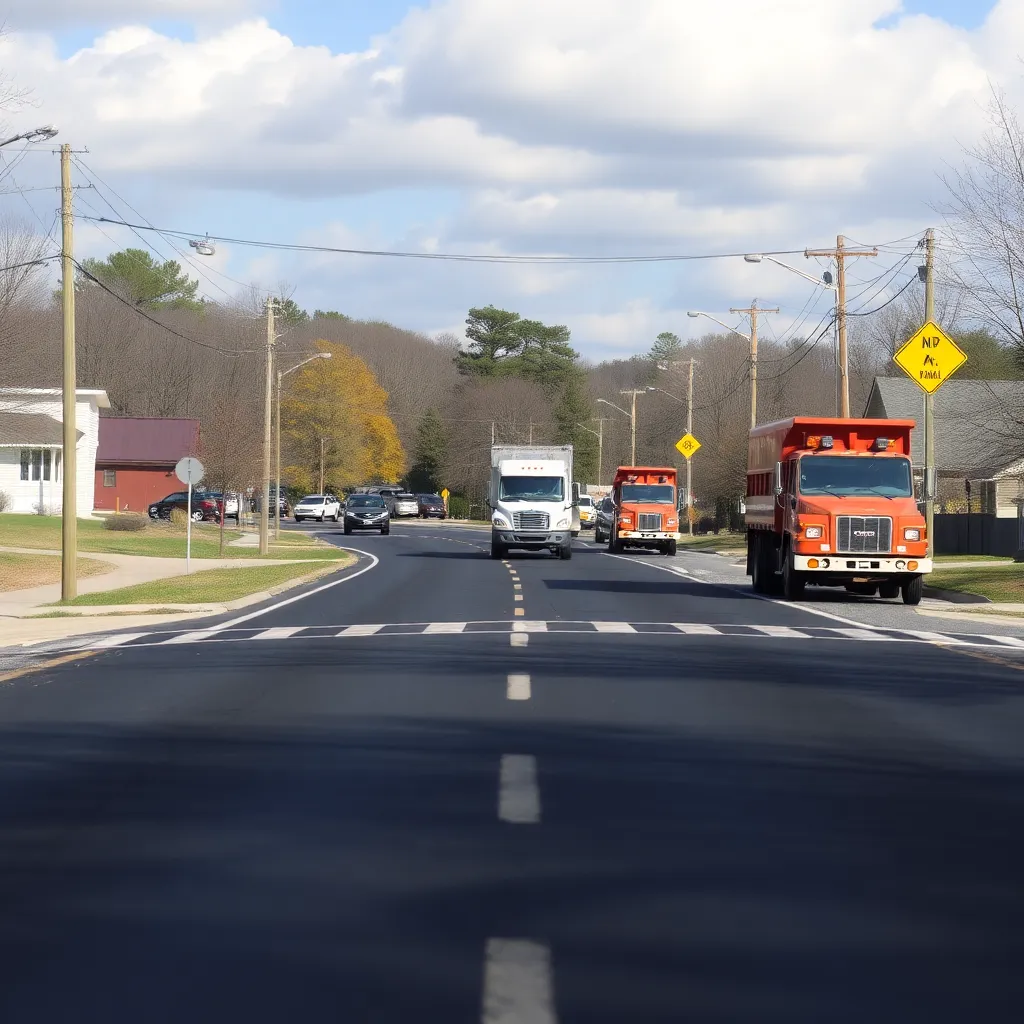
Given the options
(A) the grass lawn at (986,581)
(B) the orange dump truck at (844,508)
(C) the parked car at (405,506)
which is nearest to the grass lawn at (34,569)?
(B) the orange dump truck at (844,508)

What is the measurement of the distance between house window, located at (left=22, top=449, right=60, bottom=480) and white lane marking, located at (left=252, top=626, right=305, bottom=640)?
163ft

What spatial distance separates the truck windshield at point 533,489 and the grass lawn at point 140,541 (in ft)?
19.0

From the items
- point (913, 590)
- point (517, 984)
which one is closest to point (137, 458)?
point (913, 590)

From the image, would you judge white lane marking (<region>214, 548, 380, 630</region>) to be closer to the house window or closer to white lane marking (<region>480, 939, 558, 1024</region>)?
white lane marking (<region>480, 939, 558, 1024</region>)

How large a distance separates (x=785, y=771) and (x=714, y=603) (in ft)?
58.9

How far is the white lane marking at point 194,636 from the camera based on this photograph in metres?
19.3

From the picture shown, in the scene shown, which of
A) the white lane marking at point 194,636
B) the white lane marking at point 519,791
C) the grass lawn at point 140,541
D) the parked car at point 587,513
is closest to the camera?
the white lane marking at point 519,791

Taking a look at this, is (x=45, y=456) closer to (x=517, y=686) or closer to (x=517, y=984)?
(x=517, y=686)

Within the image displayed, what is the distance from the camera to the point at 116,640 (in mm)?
19625

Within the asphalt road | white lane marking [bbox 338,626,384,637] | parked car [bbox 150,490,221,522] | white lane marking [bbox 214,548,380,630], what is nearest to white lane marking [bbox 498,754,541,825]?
the asphalt road

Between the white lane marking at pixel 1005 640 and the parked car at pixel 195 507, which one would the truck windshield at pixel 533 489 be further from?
the parked car at pixel 195 507

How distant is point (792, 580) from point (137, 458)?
2466 inches

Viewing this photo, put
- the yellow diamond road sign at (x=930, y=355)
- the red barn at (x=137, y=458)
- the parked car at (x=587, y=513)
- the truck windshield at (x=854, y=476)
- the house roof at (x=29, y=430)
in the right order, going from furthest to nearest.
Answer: the parked car at (x=587, y=513) < the red barn at (x=137, y=458) < the house roof at (x=29, y=430) < the yellow diamond road sign at (x=930, y=355) < the truck windshield at (x=854, y=476)

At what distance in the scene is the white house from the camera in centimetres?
6319
